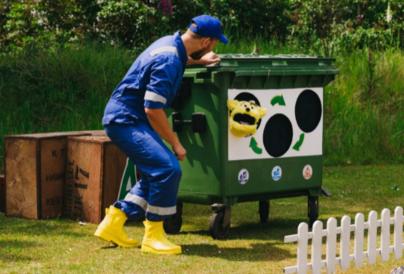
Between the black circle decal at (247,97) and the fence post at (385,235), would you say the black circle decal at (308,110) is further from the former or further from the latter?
the fence post at (385,235)

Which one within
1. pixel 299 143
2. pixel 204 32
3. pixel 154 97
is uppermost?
pixel 204 32

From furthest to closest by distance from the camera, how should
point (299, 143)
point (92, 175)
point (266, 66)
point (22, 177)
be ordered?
point (22, 177), point (92, 175), point (299, 143), point (266, 66)

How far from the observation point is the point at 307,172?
30.5 ft

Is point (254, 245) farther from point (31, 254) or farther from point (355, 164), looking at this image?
point (355, 164)

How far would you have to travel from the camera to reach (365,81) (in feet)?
51.8

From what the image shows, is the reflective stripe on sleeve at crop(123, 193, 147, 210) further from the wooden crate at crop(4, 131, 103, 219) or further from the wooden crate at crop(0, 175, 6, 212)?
the wooden crate at crop(0, 175, 6, 212)

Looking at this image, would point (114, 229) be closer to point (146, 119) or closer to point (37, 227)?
point (146, 119)

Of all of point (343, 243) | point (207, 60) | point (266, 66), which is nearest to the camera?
point (343, 243)

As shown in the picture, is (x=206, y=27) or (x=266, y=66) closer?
(x=206, y=27)

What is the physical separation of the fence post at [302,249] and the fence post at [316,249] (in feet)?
0.36

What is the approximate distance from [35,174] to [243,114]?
78.2 inches

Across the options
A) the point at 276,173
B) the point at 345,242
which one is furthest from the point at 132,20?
the point at 345,242

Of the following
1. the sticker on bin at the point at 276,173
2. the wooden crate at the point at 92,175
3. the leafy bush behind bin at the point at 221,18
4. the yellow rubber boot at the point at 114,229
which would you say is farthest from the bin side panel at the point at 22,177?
the leafy bush behind bin at the point at 221,18

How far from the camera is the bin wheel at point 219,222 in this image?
341 inches
